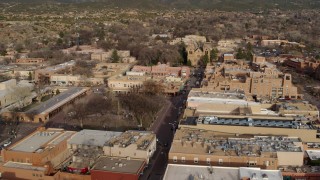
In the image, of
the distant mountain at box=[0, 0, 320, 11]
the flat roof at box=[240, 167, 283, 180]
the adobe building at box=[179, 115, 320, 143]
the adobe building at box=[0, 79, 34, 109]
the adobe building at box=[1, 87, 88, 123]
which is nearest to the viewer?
the flat roof at box=[240, 167, 283, 180]

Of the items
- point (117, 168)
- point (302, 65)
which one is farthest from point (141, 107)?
point (302, 65)

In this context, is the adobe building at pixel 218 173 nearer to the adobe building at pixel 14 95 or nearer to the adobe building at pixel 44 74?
the adobe building at pixel 14 95

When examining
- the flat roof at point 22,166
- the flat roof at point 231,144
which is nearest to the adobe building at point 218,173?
the flat roof at point 231,144

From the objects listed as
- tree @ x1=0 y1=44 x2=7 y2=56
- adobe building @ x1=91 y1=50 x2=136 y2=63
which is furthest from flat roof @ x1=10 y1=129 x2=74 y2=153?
tree @ x1=0 y1=44 x2=7 y2=56

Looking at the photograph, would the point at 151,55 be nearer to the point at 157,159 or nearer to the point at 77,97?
the point at 77,97

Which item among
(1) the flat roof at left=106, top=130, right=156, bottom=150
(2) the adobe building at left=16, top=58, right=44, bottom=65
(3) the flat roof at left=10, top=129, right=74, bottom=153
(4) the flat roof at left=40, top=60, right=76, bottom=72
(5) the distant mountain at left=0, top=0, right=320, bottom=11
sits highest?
(5) the distant mountain at left=0, top=0, right=320, bottom=11

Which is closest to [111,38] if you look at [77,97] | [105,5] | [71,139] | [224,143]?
[77,97]

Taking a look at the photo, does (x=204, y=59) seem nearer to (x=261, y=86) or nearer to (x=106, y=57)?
(x=106, y=57)

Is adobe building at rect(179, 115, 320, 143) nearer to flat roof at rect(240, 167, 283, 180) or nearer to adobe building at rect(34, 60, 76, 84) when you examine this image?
flat roof at rect(240, 167, 283, 180)
